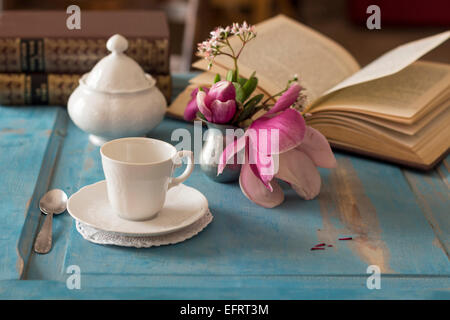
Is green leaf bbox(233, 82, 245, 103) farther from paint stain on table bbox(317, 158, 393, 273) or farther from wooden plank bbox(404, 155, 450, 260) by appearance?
wooden plank bbox(404, 155, 450, 260)

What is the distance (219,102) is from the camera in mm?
772

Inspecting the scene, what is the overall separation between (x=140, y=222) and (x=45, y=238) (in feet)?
0.38

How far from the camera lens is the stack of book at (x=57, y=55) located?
1.06 meters

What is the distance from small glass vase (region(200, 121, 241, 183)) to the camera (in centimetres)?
82

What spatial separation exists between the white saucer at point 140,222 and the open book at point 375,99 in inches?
10.4

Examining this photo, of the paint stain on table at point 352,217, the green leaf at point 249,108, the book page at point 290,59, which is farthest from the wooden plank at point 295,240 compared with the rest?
the book page at point 290,59

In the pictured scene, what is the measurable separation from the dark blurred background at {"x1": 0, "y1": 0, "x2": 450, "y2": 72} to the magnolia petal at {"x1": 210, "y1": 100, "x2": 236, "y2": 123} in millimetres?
1883

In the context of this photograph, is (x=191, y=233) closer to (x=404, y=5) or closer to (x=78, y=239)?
(x=78, y=239)

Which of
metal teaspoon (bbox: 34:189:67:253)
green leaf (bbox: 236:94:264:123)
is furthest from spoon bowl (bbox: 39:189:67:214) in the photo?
green leaf (bbox: 236:94:264:123)

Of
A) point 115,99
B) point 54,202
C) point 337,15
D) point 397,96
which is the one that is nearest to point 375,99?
point 397,96

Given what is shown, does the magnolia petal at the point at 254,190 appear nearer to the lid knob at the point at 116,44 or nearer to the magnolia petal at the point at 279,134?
the magnolia petal at the point at 279,134

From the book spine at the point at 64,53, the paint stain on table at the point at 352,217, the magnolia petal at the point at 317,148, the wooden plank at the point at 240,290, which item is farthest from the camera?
the book spine at the point at 64,53

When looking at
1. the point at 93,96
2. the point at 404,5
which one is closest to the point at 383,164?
the point at 93,96

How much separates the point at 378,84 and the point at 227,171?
14.1 inches
